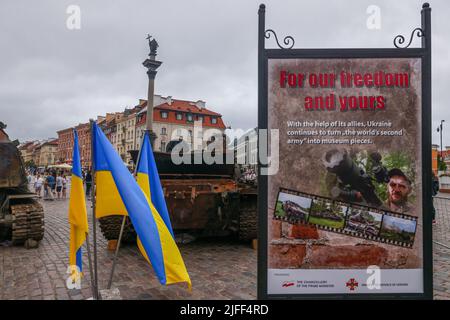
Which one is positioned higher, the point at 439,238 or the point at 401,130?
the point at 401,130

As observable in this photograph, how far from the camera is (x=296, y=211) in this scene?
3182 mm

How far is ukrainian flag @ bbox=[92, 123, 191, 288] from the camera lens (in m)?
3.56

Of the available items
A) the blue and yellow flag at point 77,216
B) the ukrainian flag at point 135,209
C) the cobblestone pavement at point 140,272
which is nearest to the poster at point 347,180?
the ukrainian flag at point 135,209

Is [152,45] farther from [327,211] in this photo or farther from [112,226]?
[327,211]

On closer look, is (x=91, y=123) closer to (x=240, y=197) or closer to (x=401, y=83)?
(x=401, y=83)

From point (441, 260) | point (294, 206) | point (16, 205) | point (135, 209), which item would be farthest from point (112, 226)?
point (441, 260)

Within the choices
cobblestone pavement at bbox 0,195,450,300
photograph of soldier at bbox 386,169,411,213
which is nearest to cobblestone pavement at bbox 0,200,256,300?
cobblestone pavement at bbox 0,195,450,300

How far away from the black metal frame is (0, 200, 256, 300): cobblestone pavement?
1338 mm

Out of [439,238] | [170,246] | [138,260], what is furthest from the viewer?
[439,238]

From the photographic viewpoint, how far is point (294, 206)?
Result: 3184 millimetres

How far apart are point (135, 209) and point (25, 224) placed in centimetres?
499

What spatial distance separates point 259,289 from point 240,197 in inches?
161

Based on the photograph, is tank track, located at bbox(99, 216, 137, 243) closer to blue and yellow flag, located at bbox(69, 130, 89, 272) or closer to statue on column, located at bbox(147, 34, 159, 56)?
blue and yellow flag, located at bbox(69, 130, 89, 272)

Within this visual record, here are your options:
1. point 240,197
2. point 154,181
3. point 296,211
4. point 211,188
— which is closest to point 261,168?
point 296,211
